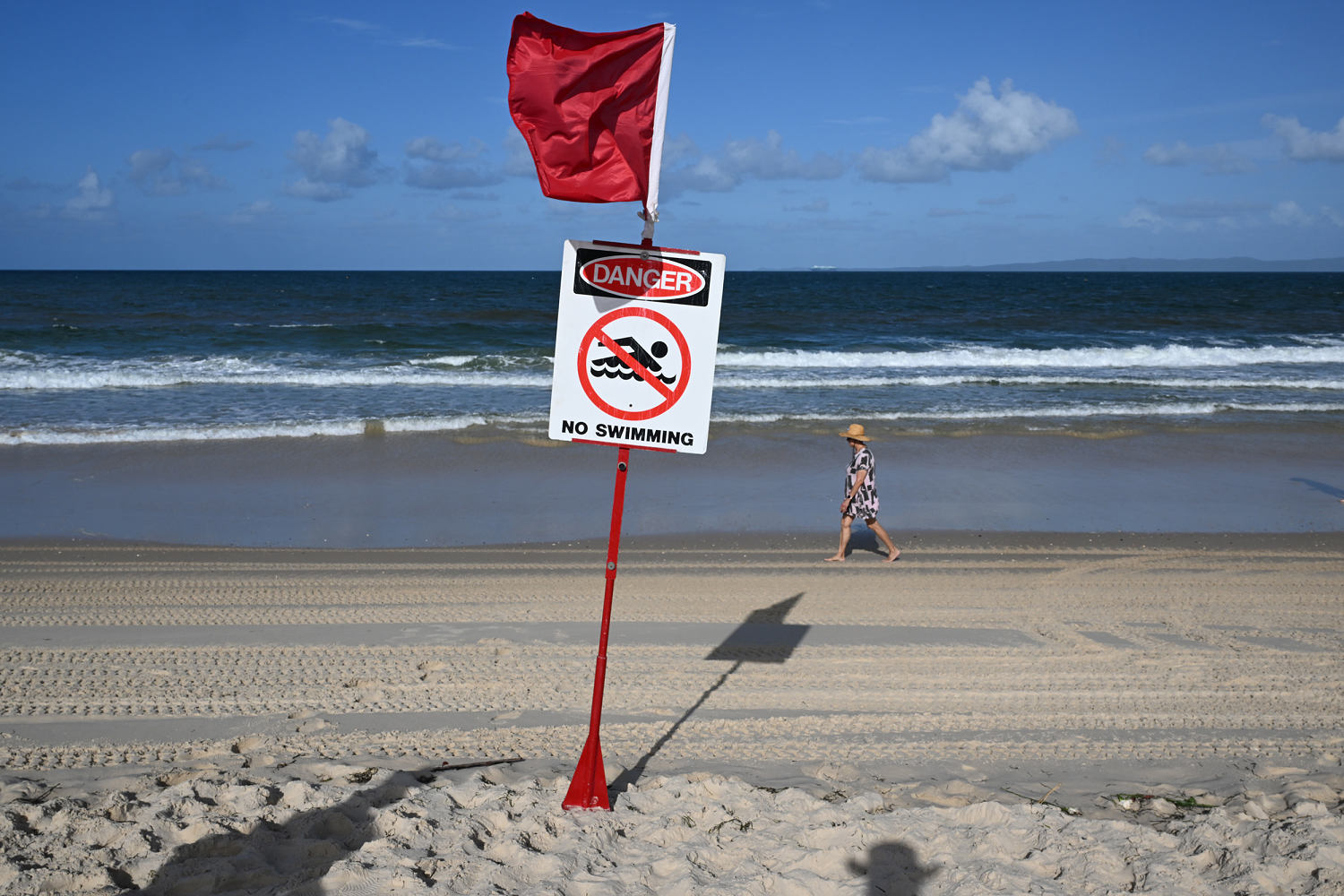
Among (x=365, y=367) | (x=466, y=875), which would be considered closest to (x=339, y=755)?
(x=466, y=875)

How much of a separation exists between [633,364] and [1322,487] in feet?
40.8

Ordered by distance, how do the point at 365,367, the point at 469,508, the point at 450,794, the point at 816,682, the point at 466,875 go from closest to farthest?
the point at 466,875 → the point at 450,794 → the point at 816,682 → the point at 469,508 → the point at 365,367

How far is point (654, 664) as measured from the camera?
615 centimetres

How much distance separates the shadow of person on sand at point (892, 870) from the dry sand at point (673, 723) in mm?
11

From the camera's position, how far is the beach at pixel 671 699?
3.72 m

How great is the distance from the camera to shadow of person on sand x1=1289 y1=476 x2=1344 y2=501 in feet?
39.9

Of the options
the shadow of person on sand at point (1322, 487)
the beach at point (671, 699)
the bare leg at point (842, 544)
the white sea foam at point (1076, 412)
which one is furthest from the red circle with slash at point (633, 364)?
the white sea foam at point (1076, 412)

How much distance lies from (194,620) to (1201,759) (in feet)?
21.7

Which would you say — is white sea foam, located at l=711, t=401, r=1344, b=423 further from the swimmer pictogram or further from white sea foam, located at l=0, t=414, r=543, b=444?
the swimmer pictogram

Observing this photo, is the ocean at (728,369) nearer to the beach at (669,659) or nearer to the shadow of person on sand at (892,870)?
the beach at (669,659)

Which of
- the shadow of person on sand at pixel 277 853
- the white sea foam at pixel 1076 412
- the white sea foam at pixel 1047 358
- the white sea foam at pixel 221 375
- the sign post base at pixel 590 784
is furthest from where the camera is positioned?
the white sea foam at pixel 1047 358

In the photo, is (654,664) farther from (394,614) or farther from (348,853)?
(348,853)

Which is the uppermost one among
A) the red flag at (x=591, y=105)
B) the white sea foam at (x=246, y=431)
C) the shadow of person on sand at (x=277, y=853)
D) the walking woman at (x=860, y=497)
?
the red flag at (x=591, y=105)

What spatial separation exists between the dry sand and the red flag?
8.66 ft
